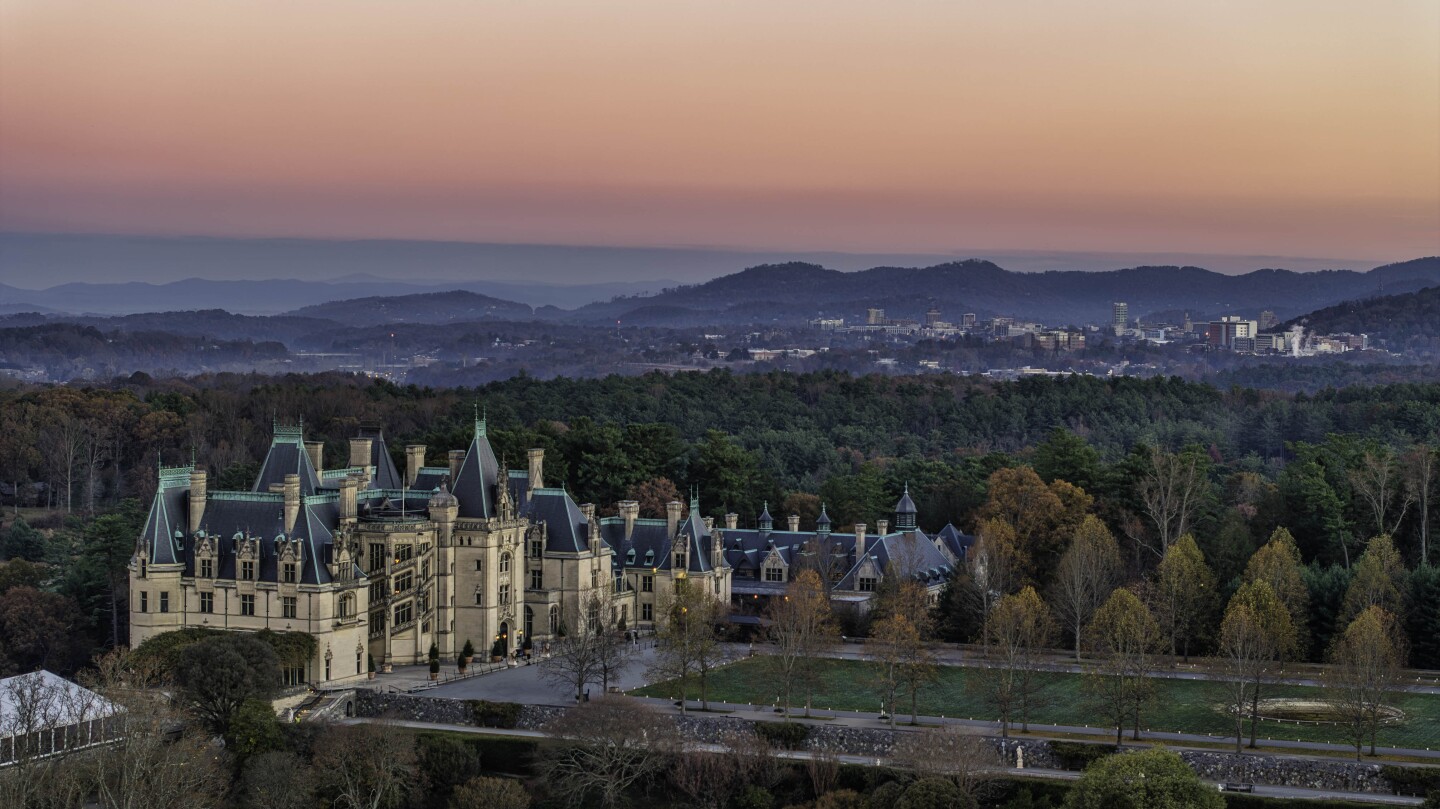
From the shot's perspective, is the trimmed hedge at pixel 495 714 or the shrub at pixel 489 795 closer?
the shrub at pixel 489 795

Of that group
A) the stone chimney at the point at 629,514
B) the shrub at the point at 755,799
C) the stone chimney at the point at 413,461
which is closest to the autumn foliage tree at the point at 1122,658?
the shrub at the point at 755,799

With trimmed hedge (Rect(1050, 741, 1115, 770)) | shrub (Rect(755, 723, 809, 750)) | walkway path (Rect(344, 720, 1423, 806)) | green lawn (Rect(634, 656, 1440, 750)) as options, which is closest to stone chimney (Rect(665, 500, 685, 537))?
green lawn (Rect(634, 656, 1440, 750))

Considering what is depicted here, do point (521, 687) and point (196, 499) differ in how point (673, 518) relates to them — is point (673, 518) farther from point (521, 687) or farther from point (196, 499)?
point (196, 499)

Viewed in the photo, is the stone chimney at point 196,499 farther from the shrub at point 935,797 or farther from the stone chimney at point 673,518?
the shrub at point 935,797

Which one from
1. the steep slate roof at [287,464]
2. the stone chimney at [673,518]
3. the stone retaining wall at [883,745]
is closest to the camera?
the stone retaining wall at [883,745]

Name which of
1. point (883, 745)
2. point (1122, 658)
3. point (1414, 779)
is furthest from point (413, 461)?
point (1414, 779)

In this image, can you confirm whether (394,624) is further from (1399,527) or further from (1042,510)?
(1399,527)
